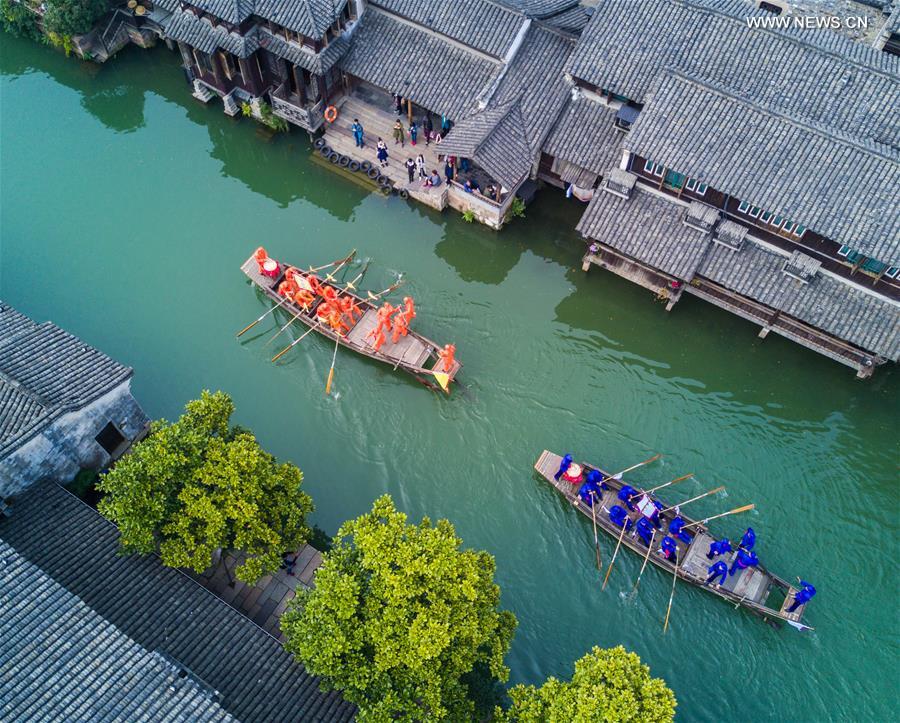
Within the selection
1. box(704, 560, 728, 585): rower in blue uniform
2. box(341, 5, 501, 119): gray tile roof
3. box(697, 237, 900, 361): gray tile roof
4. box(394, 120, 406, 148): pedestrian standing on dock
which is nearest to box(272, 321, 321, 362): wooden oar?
box(394, 120, 406, 148): pedestrian standing on dock

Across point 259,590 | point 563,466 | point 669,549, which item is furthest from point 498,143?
point 259,590

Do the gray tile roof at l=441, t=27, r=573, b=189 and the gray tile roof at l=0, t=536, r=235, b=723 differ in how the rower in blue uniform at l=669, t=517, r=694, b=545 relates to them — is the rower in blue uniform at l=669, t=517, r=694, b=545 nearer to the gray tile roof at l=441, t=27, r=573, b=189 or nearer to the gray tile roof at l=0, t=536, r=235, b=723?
the gray tile roof at l=441, t=27, r=573, b=189

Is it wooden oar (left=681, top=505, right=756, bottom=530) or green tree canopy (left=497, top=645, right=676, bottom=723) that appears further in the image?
wooden oar (left=681, top=505, right=756, bottom=530)

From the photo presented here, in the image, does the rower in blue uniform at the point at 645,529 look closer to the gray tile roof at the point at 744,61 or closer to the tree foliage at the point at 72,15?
the gray tile roof at the point at 744,61

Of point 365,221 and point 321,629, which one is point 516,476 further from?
point 365,221

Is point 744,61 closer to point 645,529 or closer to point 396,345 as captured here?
point 396,345

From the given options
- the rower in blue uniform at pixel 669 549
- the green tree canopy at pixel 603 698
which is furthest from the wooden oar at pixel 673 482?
the green tree canopy at pixel 603 698

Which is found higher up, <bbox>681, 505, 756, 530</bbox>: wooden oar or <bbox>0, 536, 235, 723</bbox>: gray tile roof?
<bbox>681, 505, 756, 530</bbox>: wooden oar
